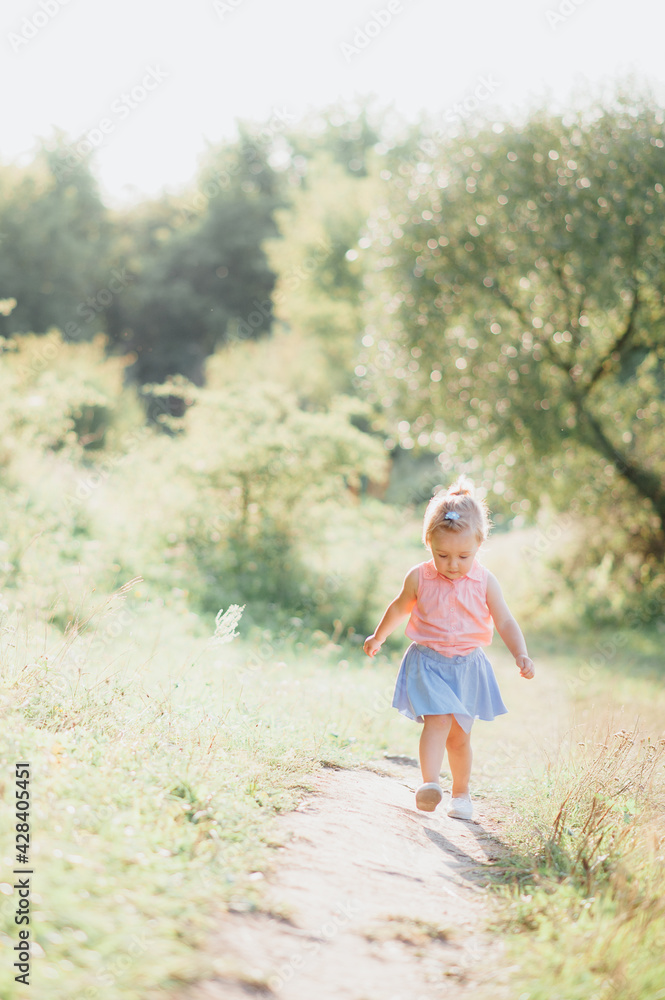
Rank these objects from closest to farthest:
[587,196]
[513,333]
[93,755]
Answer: [93,755] → [587,196] → [513,333]

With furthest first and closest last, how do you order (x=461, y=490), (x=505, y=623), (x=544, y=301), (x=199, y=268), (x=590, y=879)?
(x=199, y=268), (x=544, y=301), (x=461, y=490), (x=505, y=623), (x=590, y=879)

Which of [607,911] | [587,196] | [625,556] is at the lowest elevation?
[607,911]

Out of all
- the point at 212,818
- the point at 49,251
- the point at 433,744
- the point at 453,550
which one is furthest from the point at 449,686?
the point at 49,251

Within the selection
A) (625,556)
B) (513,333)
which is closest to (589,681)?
(625,556)

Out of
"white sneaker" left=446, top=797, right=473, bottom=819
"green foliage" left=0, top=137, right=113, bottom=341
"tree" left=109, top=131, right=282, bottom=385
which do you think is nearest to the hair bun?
"white sneaker" left=446, top=797, right=473, bottom=819

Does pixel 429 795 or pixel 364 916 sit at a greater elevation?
pixel 429 795

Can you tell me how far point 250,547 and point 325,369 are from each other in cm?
1567

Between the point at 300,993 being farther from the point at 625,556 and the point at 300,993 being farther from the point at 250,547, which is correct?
the point at 625,556

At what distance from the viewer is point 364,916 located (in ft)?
9.00

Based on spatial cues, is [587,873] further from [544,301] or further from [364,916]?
[544,301]

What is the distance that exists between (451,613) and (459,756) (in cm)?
75

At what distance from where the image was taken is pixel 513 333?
1130 cm

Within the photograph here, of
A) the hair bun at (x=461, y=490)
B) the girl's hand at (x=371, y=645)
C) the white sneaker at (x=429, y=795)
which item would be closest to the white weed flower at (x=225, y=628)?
the girl's hand at (x=371, y=645)

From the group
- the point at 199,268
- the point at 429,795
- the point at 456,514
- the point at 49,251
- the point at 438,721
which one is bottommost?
the point at 429,795
